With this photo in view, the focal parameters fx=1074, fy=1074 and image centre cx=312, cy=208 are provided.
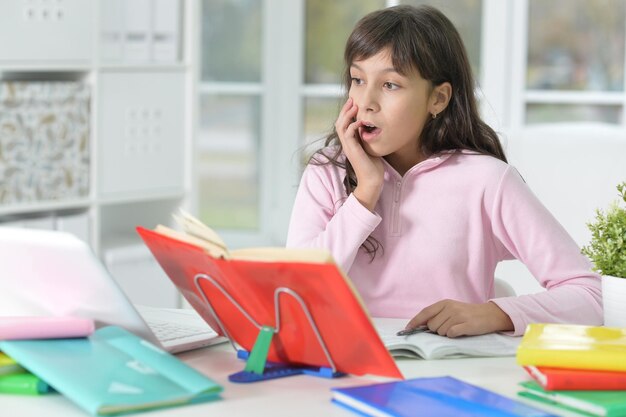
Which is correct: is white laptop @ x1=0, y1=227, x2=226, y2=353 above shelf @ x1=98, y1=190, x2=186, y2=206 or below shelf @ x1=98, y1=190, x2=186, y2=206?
above

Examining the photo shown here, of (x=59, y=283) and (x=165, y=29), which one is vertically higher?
(x=165, y=29)

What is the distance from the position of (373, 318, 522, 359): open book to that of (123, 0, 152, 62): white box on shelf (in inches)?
93.6

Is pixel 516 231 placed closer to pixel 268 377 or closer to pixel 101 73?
pixel 268 377

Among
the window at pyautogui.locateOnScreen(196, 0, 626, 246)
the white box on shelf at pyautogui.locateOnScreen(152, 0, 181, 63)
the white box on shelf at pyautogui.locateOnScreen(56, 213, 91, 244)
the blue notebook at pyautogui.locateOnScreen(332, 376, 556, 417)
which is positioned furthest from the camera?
the window at pyautogui.locateOnScreen(196, 0, 626, 246)

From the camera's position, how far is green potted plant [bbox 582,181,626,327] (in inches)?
56.8

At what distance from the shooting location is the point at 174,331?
148 cm

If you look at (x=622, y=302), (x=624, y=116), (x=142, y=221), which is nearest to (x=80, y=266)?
(x=622, y=302)

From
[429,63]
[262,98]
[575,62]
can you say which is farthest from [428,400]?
[262,98]

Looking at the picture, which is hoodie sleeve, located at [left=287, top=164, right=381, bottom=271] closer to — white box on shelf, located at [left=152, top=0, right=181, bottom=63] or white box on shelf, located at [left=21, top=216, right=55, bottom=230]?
white box on shelf, located at [left=21, top=216, right=55, bottom=230]

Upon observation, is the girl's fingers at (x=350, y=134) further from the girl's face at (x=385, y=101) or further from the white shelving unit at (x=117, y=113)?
the white shelving unit at (x=117, y=113)

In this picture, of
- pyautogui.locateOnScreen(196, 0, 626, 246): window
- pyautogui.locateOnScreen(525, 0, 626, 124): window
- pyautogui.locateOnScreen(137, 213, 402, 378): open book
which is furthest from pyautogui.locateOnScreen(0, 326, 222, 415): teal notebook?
pyautogui.locateOnScreen(196, 0, 626, 246): window

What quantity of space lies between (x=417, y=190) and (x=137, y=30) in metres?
2.06

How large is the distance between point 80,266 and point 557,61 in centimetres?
318

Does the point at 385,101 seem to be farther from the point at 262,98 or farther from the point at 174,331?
the point at 262,98
